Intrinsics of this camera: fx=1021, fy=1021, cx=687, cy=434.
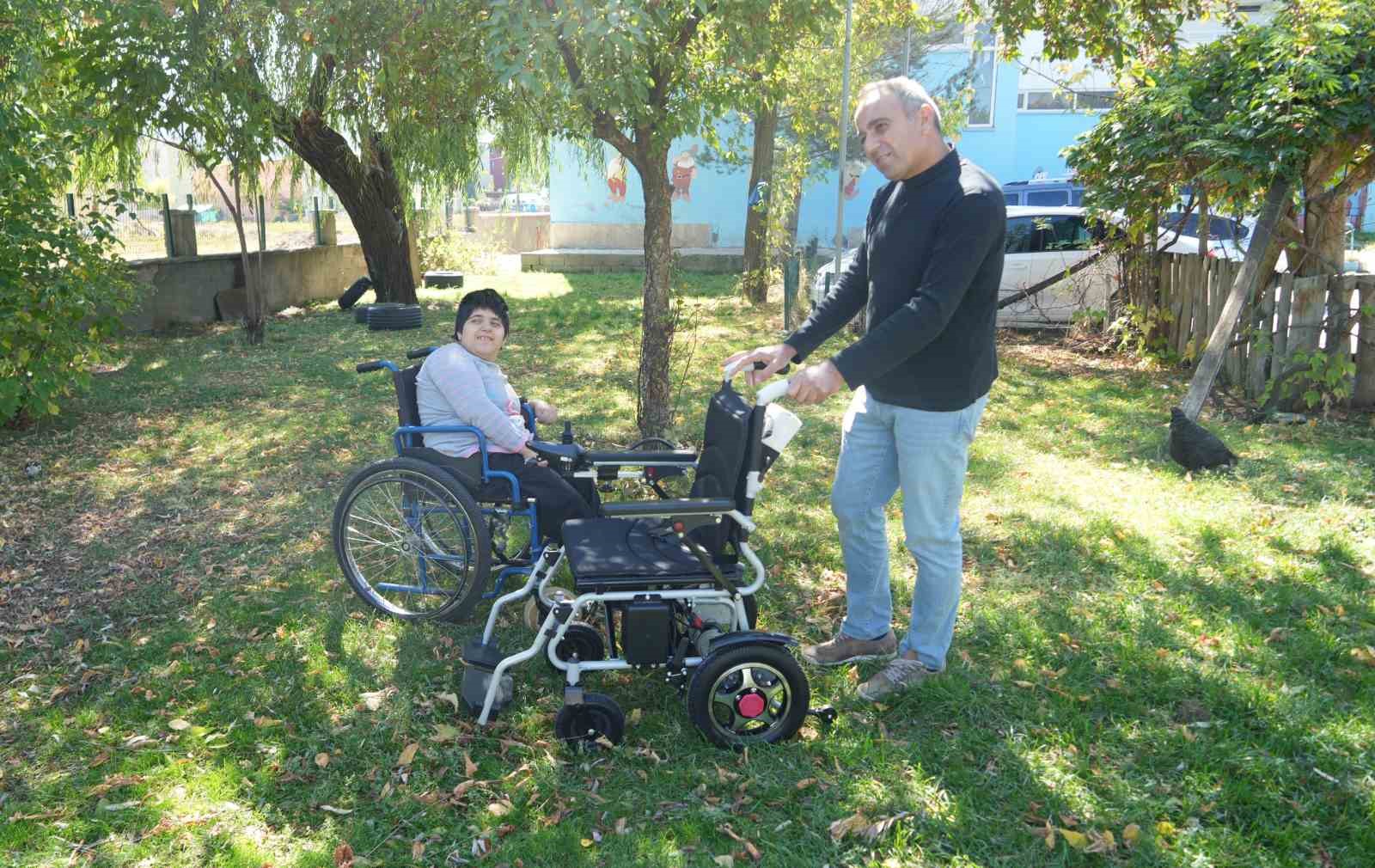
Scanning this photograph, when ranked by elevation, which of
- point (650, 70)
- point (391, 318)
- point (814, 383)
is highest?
point (650, 70)

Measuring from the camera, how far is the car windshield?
9.38 meters

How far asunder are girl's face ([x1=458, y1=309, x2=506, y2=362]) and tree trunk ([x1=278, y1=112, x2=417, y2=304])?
982cm

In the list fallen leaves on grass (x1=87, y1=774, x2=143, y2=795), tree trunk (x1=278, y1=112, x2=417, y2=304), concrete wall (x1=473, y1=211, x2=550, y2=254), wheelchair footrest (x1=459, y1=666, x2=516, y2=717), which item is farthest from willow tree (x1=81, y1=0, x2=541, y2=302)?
concrete wall (x1=473, y1=211, x2=550, y2=254)

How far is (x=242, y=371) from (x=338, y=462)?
13.3 ft

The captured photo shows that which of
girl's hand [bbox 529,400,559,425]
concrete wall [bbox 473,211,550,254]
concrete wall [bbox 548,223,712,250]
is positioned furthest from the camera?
concrete wall [bbox 473,211,550,254]

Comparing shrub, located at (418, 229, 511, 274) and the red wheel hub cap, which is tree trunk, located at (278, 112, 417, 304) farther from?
the red wheel hub cap

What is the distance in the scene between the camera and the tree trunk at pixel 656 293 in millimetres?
6551

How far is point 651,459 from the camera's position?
395cm

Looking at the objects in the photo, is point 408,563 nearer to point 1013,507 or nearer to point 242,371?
point 1013,507

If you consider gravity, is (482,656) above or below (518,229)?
below

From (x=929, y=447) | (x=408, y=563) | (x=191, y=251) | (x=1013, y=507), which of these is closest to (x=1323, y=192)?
(x=1013, y=507)

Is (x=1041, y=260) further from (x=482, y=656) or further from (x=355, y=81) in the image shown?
(x=482, y=656)

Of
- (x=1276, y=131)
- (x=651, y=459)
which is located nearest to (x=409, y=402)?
(x=651, y=459)

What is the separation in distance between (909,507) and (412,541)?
203 cm
